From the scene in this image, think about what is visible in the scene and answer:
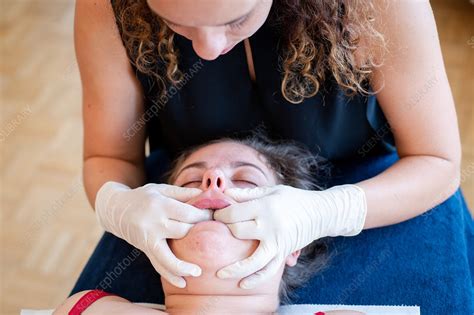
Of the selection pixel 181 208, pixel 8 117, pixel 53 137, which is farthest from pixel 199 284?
pixel 8 117

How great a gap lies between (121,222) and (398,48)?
69 cm

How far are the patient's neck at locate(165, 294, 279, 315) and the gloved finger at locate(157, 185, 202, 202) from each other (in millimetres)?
201

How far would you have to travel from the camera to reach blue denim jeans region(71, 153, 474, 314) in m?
1.33

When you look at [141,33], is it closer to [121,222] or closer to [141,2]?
[141,2]

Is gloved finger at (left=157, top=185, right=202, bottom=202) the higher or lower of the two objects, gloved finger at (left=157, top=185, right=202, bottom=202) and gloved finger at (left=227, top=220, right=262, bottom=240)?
the lower

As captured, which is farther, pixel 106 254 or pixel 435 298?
pixel 106 254

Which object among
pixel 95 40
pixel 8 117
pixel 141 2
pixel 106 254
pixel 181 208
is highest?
pixel 141 2

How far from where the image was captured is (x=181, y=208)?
1229 mm

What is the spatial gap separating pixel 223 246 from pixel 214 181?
0.15 m

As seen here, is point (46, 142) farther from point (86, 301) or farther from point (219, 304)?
point (219, 304)

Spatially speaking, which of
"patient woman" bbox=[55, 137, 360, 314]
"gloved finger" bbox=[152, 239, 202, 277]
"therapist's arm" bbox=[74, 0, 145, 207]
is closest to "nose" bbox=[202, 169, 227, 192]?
"patient woman" bbox=[55, 137, 360, 314]

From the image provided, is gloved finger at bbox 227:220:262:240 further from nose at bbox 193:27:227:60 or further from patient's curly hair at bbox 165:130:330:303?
nose at bbox 193:27:227:60

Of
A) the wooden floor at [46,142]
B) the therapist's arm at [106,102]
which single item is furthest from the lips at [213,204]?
the wooden floor at [46,142]

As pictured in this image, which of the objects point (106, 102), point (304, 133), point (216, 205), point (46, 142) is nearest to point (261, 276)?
point (216, 205)
